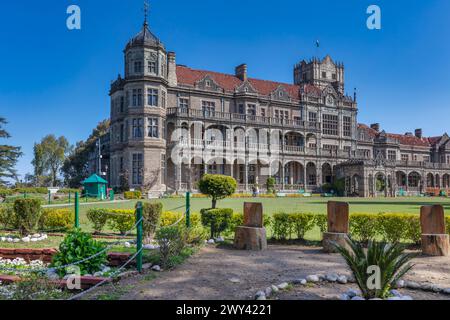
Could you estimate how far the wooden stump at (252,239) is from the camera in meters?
10.2

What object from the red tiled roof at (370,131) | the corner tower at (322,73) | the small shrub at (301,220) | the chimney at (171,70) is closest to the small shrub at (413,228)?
the small shrub at (301,220)

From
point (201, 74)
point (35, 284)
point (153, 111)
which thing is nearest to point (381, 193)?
point (201, 74)

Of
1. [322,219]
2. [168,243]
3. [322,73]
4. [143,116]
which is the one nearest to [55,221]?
[168,243]

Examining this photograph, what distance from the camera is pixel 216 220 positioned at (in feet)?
38.1

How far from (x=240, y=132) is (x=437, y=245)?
3659 cm

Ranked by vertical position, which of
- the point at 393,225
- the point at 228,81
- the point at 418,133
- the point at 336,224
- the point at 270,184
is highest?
the point at 228,81

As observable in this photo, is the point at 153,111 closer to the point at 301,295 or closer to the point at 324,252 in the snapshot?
the point at 324,252

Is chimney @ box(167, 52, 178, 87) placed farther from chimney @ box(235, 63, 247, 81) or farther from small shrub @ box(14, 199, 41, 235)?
small shrub @ box(14, 199, 41, 235)

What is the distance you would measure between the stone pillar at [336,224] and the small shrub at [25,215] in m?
8.93

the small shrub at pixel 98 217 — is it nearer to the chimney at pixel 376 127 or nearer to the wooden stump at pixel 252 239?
the wooden stump at pixel 252 239

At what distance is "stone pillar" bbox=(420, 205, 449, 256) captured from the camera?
9.39 m

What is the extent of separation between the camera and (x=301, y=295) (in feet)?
19.3

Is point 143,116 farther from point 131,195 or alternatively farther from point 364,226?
point 364,226

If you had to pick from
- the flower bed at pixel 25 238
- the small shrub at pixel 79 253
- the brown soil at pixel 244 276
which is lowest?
the brown soil at pixel 244 276
